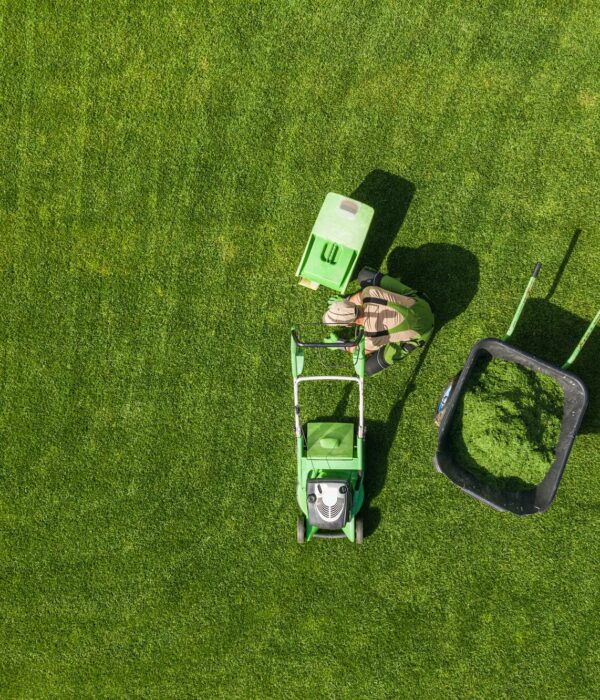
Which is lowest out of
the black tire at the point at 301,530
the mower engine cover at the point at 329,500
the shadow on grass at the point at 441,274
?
the black tire at the point at 301,530

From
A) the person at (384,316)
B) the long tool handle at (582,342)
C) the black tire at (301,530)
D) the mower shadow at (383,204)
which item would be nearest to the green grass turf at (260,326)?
the mower shadow at (383,204)

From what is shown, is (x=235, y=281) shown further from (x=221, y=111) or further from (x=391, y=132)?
(x=391, y=132)

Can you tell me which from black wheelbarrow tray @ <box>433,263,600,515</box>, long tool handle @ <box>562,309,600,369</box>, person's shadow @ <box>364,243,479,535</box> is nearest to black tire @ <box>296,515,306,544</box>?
person's shadow @ <box>364,243,479,535</box>

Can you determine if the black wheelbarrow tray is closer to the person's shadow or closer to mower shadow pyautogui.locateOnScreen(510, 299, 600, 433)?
mower shadow pyautogui.locateOnScreen(510, 299, 600, 433)

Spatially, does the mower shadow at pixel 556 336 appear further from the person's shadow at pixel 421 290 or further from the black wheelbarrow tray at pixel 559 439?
the person's shadow at pixel 421 290

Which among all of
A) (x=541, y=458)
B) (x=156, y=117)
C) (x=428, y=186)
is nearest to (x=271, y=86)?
(x=156, y=117)

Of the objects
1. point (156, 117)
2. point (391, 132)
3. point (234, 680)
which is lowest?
point (234, 680)
